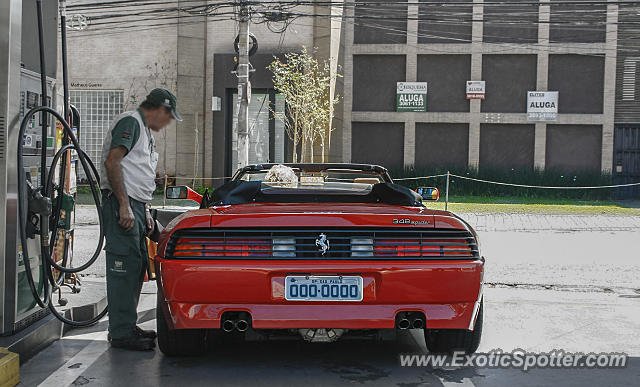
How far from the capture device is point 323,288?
14.2ft

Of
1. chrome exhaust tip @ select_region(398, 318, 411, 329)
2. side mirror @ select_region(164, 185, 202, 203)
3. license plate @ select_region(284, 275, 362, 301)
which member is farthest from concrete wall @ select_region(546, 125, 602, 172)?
license plate @ select_region(284, 275, 362, 301)

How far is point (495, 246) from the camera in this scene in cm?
1323

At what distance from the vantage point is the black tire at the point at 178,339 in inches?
188

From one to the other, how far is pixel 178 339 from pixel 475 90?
27.6 metres

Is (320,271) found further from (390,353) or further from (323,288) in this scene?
(390,353)

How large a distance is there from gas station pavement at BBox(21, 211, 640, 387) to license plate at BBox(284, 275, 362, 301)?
421 mm

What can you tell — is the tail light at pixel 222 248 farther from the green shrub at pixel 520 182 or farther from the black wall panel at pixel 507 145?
the black wall panel at pixel 507 145

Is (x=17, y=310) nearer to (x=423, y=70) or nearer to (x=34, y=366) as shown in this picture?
(x=34, y=366)

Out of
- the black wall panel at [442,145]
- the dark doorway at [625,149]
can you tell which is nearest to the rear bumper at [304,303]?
the black wall panel at [442,145]

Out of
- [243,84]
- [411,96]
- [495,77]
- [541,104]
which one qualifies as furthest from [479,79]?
[243,84]

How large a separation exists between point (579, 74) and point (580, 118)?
179 cm

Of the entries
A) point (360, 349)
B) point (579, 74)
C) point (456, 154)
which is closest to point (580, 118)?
point (579, 74)

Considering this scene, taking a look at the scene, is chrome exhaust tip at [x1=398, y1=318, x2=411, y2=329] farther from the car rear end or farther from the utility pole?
the utility pole

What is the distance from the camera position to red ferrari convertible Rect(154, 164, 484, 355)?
14.2 ft
